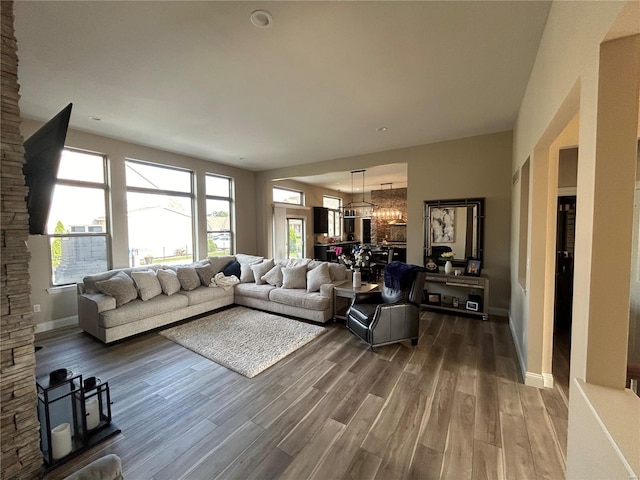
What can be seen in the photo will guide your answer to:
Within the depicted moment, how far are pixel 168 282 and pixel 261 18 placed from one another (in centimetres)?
388

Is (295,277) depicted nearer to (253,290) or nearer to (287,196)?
(253,290)

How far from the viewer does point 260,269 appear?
201 inches

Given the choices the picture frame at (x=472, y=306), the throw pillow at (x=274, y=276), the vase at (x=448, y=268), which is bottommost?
the picture frame at (x=472, y=306)

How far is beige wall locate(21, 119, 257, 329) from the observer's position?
12.6ft

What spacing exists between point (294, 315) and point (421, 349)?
1998 mm

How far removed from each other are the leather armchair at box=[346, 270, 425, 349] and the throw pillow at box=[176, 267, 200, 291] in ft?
9.39

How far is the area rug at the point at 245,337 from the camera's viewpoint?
298cm

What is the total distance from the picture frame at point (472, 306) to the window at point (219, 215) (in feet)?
17.8

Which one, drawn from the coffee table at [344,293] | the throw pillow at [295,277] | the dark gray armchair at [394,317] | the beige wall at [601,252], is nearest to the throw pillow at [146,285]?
the throw pillow at [295,277]

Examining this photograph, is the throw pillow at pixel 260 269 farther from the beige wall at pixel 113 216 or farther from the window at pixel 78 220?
the window at pixel 78 220

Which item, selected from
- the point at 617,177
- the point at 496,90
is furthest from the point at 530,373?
the point at 496,90

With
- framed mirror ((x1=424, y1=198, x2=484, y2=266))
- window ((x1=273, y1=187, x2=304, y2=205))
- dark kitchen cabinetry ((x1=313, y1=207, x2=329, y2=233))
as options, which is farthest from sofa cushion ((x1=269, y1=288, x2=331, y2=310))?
dark kitchen cabinetry ((x1=313, y1=207, x2=329, y2=233))

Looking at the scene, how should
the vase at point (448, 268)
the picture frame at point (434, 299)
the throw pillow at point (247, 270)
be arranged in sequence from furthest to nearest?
the throw pillow at point (247, 270), the picture frame at point (434, 299), the vase at point (448, 268)

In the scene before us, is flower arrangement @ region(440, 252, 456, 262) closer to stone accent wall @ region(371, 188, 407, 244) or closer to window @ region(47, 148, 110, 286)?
stone accent wall @ region(371, 188, 407, 244)
